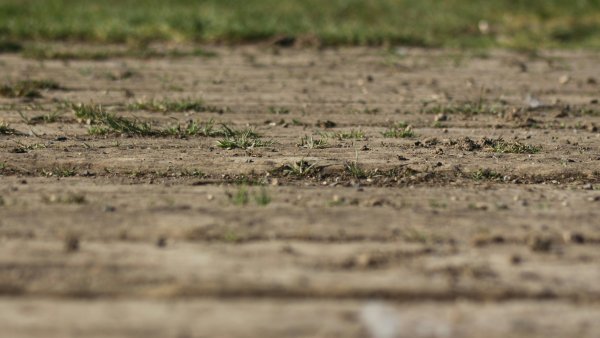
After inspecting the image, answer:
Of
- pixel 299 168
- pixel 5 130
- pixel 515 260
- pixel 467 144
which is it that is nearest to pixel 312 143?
pixel 299 168

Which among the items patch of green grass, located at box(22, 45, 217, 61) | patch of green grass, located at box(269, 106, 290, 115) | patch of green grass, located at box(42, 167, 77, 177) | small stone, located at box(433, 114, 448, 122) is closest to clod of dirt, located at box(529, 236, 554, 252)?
patch of green grass, located at box(42, 167, 77, 177)

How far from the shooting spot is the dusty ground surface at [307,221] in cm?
350

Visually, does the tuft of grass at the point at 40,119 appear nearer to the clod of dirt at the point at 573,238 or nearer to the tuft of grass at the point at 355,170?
the tuft of grass at the point at 355,170

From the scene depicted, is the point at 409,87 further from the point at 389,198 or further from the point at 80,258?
the point at 80,258

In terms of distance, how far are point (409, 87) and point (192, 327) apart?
5590mm

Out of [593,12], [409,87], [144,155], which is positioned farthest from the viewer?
[593,12]

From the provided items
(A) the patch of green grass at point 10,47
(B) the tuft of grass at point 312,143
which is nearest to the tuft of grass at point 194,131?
(B) the tuft of grass at point 312,143

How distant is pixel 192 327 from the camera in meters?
3.36

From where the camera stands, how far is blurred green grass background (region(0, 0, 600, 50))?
11.2 metres

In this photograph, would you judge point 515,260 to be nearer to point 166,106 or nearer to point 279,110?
point 279,110

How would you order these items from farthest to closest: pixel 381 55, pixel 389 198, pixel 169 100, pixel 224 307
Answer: pixel 381 55
pixel 169 100
pixel 389 198
pixel 224 307

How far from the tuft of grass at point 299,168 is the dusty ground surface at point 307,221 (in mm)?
24

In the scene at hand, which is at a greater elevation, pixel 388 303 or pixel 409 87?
pixel 409 87

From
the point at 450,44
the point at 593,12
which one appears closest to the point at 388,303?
the point at 450,44
